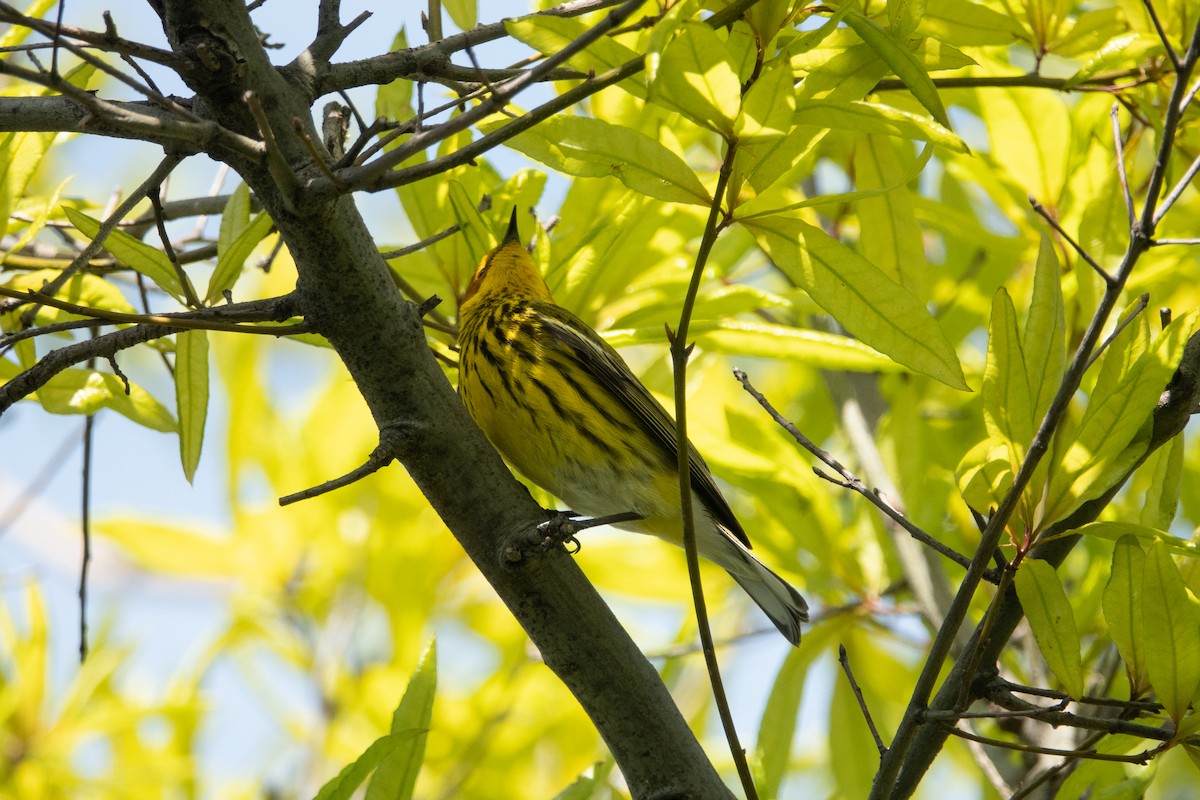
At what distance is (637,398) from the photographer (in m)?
2.96

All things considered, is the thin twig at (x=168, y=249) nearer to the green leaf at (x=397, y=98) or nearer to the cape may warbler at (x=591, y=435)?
the green leaf at (x=397, y=98)

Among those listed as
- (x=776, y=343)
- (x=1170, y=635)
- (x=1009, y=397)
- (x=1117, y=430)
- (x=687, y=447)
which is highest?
(x=776, y=343)

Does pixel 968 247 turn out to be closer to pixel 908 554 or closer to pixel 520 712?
pixel 908 554

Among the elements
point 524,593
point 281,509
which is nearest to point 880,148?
point 524,593

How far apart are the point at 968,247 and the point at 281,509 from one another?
211cm

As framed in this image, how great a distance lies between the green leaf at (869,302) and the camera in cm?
163

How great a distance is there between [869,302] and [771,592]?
138cm

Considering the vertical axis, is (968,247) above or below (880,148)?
above

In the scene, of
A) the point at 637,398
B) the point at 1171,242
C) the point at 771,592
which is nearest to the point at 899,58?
the point at 1171,242

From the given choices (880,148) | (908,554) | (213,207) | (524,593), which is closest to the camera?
(524,593)

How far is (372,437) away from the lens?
342 cm

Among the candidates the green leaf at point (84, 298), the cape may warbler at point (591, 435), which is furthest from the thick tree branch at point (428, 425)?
the cape may warbler at point (591, 435)

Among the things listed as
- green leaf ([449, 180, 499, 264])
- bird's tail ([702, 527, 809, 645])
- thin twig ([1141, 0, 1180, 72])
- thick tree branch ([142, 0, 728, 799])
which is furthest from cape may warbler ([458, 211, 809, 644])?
thin twig ([1141, 0, 1180, 72])

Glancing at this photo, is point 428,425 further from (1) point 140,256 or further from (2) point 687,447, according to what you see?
Answer: (1) point 140,256
